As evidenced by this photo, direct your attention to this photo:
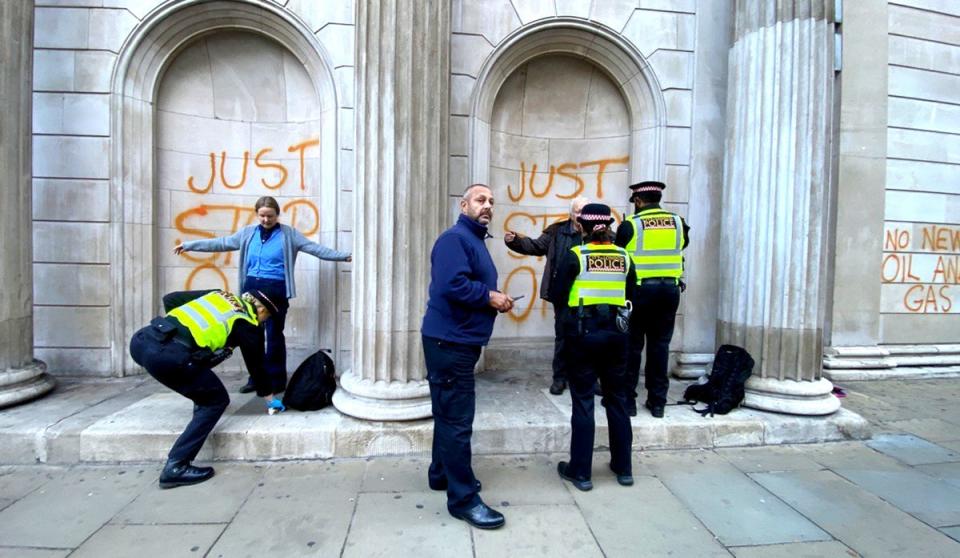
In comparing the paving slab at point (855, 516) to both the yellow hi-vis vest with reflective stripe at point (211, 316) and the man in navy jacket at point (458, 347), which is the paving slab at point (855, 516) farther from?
the yellow hi-vis vest with reflective stripe at point (211, 316)

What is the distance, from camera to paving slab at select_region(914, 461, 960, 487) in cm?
349

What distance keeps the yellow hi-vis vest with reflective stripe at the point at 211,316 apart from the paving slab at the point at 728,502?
11.0 feet

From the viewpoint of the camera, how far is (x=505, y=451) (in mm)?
3805

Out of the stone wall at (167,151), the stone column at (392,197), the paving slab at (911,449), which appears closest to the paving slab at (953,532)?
the paving slab at (911,449)

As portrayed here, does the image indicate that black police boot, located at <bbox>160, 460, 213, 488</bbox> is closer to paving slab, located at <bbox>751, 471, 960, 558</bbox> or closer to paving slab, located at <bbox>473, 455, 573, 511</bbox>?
paving slab, located at <bbox>473, 455, 573, 511</bbox>

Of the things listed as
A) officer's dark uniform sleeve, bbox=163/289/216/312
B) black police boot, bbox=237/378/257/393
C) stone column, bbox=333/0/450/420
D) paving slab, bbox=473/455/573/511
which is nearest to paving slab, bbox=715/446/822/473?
paving slab, bbox=473/455/573/511

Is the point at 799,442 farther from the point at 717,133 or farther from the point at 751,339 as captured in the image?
the point at 717,133

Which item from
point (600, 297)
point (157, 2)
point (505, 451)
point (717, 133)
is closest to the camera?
point (600, 297)

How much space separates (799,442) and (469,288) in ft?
11.7

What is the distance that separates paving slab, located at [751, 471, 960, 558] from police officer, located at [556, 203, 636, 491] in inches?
49.2

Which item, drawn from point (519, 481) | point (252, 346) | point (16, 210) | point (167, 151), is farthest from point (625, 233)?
point (16, 210)

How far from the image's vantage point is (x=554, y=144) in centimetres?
596

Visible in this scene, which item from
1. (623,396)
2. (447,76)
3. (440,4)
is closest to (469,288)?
(623,396)

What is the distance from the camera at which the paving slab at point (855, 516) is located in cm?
267
